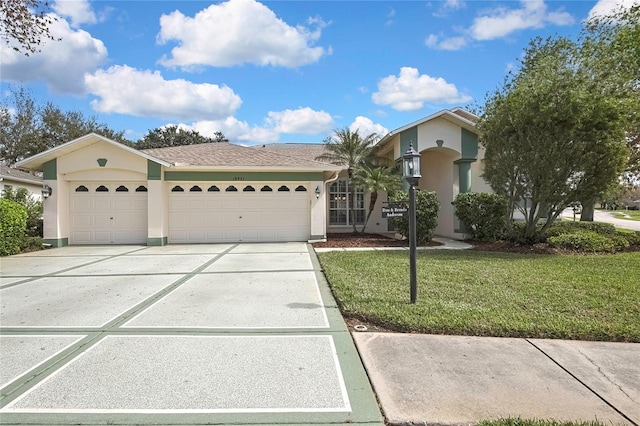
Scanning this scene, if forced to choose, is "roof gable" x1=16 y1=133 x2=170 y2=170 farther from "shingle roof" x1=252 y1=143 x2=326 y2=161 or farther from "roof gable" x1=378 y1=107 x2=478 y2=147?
"shingle roof" x1=252 y1=143 x2=326 y2=161

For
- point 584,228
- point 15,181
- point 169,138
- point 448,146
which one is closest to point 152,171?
point 448,146

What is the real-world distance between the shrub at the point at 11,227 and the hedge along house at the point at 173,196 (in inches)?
37.4

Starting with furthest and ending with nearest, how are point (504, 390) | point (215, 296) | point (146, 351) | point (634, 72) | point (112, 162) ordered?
point (112, 162), point (634, 72), point (215, 296), point (146, 351), point (504, 390)

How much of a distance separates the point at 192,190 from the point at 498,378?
12.6m

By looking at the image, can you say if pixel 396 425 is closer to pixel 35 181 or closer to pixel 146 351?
pixel 146 351

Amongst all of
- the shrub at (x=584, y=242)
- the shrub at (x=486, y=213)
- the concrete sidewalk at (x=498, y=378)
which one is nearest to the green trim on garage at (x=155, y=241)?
the concrete sidewalk at (x=498, y=378)

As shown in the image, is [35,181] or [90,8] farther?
[35,181]

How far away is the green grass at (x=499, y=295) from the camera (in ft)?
14.2

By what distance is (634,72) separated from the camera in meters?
11.1

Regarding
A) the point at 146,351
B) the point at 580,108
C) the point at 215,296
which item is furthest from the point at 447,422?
the point at 580,108

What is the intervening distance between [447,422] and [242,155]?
13.5 m

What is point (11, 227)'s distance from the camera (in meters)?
11.3

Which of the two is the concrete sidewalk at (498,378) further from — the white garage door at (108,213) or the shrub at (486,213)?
the white garage door at (108,213)

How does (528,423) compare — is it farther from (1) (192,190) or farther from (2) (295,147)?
(2) (295,147)
